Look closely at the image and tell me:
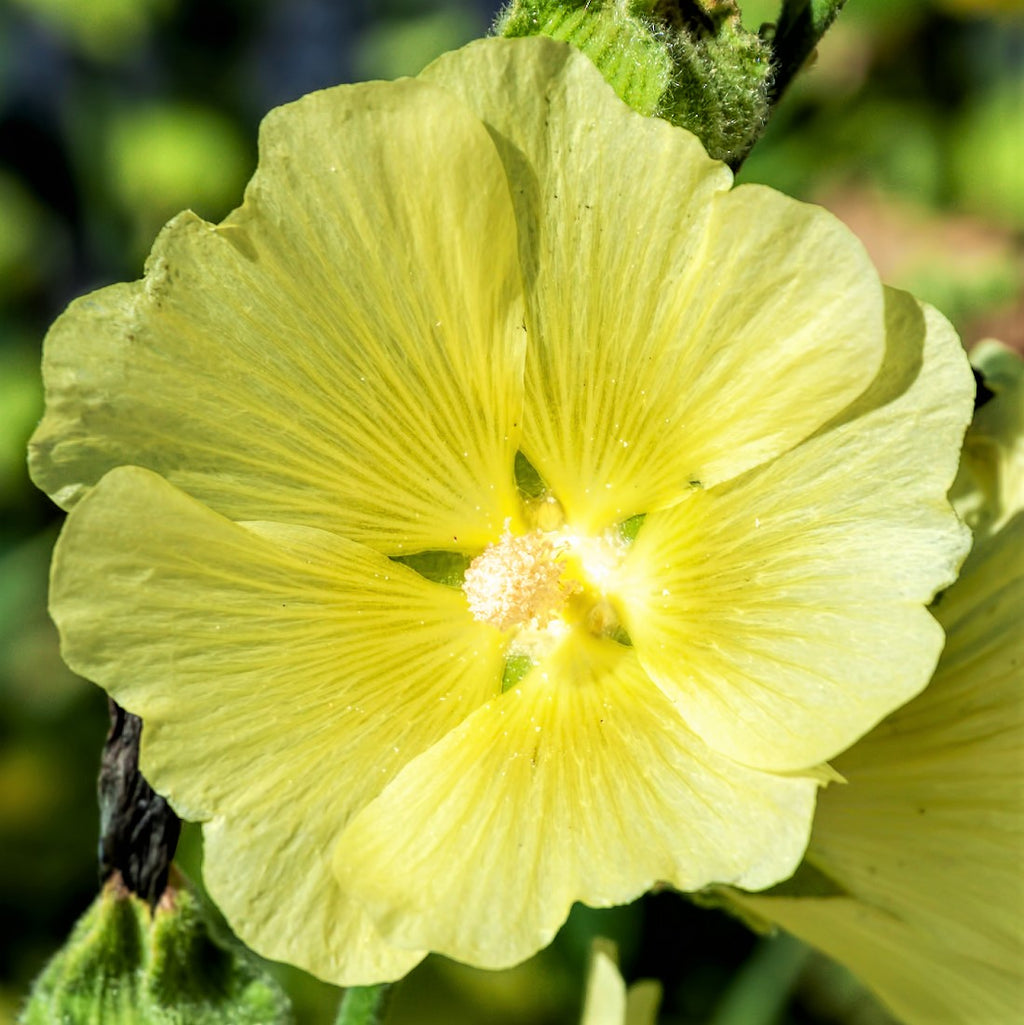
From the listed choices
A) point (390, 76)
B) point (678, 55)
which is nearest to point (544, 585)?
point (678, 55)

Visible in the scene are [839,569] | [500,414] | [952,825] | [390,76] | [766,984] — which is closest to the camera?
[839,569]

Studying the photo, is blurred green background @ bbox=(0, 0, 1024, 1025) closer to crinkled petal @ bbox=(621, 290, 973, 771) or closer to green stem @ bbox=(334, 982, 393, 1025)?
green stem @ bbox=(334, 982, 393, 1025)

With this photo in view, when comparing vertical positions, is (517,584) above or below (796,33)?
below

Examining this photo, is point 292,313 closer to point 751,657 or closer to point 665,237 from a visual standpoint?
point 665,237

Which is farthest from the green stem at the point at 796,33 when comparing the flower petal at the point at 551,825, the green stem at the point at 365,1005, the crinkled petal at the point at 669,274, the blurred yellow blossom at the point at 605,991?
the green stem at the point at 365,1005

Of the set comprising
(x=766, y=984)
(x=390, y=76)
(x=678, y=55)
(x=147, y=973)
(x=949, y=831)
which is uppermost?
(x=678, y=55)

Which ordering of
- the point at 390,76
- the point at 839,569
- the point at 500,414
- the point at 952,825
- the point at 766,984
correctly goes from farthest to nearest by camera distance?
the point at 390,76
the point at 766,984
the point at 952,825
the point at 500,414
the point at 839,569

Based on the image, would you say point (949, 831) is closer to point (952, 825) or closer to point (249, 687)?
point (952, 825)
